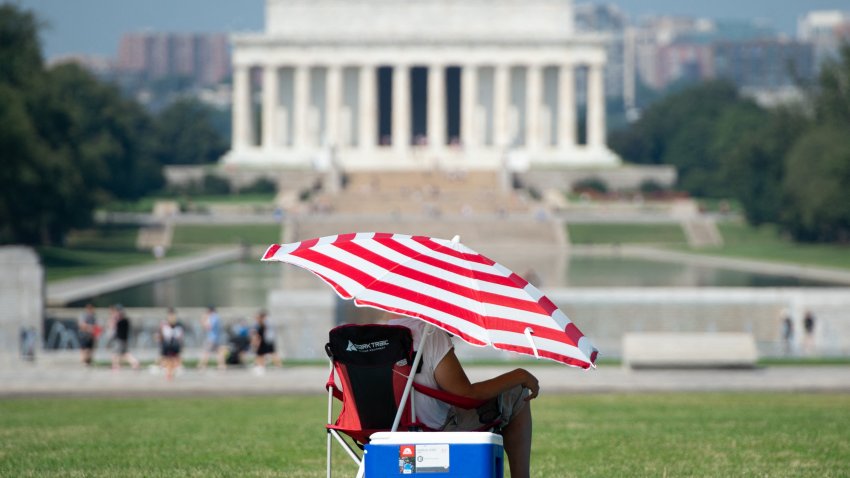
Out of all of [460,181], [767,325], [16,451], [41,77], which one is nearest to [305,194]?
[460,181]

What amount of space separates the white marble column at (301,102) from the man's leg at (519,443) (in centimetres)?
10102

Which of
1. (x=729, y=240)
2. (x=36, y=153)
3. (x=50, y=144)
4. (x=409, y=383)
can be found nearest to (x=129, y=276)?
(x=36, y=153)

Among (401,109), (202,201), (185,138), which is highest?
(401,109)

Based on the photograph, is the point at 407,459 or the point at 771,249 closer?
the point at 407,459

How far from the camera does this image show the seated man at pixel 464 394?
8.88m

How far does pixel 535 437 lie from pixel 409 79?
9713 centimetres

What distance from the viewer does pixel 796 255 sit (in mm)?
66125

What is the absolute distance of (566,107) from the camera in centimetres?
11112

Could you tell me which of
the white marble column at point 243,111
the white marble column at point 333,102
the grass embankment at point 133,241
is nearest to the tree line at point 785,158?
the grass embankment at point 133,241

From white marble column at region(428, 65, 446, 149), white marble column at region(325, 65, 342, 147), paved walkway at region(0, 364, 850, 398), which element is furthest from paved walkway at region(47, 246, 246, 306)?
white marble column at region(428, 65, 446, 149)

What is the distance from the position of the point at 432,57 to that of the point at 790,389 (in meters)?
88.7

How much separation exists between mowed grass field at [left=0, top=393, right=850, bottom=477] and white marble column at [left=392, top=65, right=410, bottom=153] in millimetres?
90592

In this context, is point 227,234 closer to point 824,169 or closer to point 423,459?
point 824,169

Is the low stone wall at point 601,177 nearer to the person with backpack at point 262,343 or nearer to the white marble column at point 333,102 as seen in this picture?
the white marble column at point 333,102
